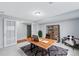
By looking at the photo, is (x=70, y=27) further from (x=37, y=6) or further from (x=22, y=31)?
(x=22, y=31)

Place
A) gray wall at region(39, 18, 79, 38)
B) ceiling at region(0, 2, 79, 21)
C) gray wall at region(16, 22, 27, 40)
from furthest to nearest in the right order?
gray wall at region(16, 22, 27, 40) < gray wall at region(39, 18, 79, 38) < ceiling at region(0, 2, 79, 21)

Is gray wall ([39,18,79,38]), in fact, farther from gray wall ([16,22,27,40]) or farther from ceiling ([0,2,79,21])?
gray wall ([16,22,27,40])

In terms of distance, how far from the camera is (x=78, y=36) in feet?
12.1

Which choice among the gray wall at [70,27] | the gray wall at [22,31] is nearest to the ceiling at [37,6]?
the gray wall at [70,27]

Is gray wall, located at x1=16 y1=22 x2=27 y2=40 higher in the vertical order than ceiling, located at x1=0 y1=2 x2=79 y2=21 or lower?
lower

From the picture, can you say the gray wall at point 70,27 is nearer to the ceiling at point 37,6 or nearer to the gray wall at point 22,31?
the ceiling at point 37,6

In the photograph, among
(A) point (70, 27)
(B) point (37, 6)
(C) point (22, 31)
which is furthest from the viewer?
(C) point (22, 31)

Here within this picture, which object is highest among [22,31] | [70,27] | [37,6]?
[37,6]

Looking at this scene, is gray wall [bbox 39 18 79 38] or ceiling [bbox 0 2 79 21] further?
gray wall [bbox 39 18 79 38]

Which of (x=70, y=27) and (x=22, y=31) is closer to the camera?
(x=70, y=27)

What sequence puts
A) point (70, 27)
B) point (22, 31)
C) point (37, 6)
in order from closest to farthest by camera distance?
point (37, 6) → point (70, 27) → point (22, 31)

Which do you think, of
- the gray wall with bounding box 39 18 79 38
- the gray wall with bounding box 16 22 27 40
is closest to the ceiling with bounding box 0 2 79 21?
the gray wall with bounding box 39 18 79 38

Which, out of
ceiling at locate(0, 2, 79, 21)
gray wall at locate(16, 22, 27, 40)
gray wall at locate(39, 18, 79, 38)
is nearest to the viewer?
ceiling at locate(0, 2, 79, 21)

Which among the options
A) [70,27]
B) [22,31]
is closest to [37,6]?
[70,27]
